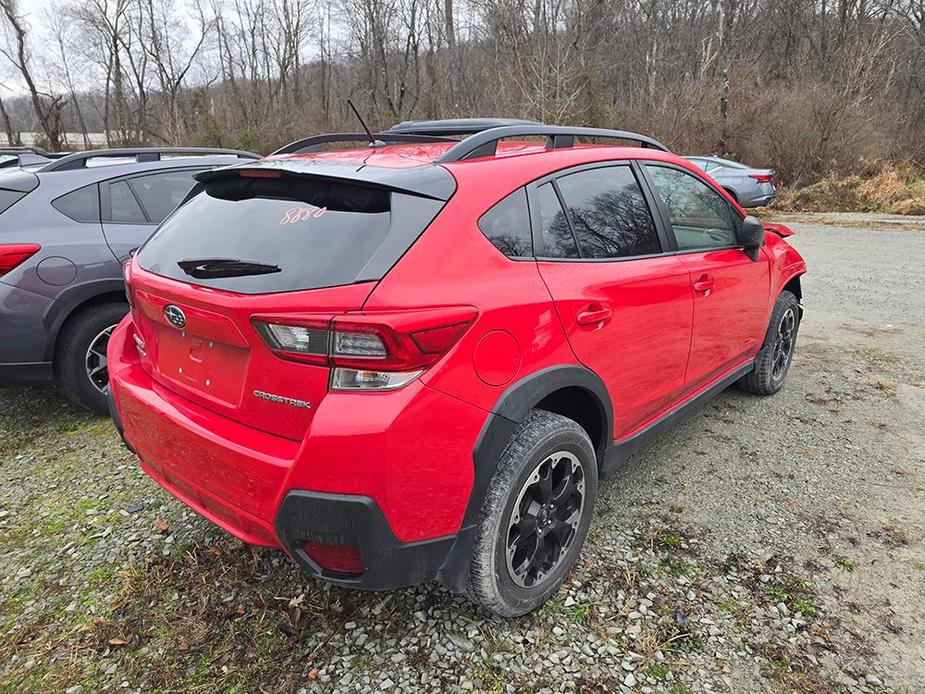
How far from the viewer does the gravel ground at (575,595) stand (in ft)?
6.89

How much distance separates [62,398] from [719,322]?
14.8 feet

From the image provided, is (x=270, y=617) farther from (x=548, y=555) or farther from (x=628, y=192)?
A: (x=628, y=192)

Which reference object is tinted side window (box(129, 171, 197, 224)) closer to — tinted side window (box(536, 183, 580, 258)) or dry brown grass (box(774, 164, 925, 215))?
tinted side window (box(536, 183, 580, 258))

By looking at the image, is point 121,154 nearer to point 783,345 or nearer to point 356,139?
point 356,139

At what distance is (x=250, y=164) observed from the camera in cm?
239

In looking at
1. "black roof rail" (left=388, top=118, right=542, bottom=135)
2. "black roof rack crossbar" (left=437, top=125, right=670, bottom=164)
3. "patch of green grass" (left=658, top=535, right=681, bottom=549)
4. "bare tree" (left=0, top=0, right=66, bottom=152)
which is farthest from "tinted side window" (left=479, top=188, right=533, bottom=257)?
"bare tree" (left=0, top=0, right=66, bottom=152)

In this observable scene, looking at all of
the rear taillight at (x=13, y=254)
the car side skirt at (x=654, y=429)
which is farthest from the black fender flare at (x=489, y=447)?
the rear taillight at (x=13, y=254)

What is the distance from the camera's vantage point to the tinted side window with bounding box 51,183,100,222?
396 cm

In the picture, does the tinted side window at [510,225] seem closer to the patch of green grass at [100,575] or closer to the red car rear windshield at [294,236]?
the red car rear windshield at [294,236]

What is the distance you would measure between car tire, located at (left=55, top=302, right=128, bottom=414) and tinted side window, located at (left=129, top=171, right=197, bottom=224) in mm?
800

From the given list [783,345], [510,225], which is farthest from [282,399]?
[783,345]

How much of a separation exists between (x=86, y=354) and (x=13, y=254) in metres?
0.71

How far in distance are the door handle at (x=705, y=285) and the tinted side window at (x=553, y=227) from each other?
96 cm

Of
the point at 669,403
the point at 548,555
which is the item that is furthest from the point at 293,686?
the point at 669,403
